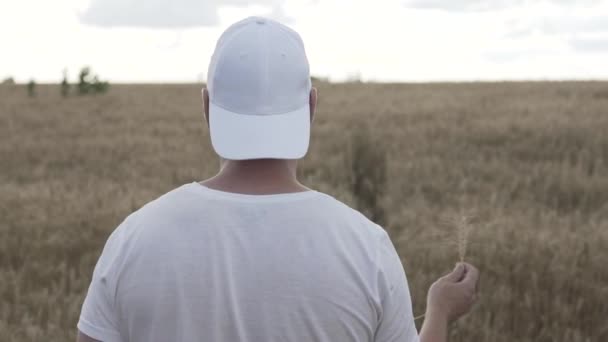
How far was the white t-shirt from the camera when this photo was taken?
1285 mm

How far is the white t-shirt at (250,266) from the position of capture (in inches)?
50.6

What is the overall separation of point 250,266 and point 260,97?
0.93 feet

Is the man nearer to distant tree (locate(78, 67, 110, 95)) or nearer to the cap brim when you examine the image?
the cap brim

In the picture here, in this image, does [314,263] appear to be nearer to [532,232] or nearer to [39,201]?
[532,232]

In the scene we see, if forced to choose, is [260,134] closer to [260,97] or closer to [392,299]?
[260,97]

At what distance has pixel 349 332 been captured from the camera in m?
1.36

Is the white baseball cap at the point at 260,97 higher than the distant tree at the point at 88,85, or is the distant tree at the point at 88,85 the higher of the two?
the white baseball cap at the point at 260,97

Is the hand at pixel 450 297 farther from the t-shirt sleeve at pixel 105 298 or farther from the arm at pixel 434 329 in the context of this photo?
the t-shirt sleeve at pixel 105 298

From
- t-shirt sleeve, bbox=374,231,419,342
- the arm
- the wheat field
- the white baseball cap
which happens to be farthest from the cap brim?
the wheat field

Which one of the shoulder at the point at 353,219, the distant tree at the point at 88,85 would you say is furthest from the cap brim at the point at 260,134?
the distant tree at the point at 88,85

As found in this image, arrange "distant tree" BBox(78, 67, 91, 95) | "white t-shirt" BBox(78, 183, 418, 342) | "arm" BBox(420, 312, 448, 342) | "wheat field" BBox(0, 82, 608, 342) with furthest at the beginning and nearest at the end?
"distant tree" BBox(78, 67, 91, 95) < "wheat field" BBox(0, 82, 608, 342) < "arm" BBox(420, 312, 448, 342) < "white t-shirt" BBox(78, 183, 418, 342)

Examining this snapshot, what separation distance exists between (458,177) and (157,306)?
751 centimetres

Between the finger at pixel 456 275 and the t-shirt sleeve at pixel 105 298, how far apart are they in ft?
2.20

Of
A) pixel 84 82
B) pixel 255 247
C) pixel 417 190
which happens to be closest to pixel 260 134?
pixel 255 247
